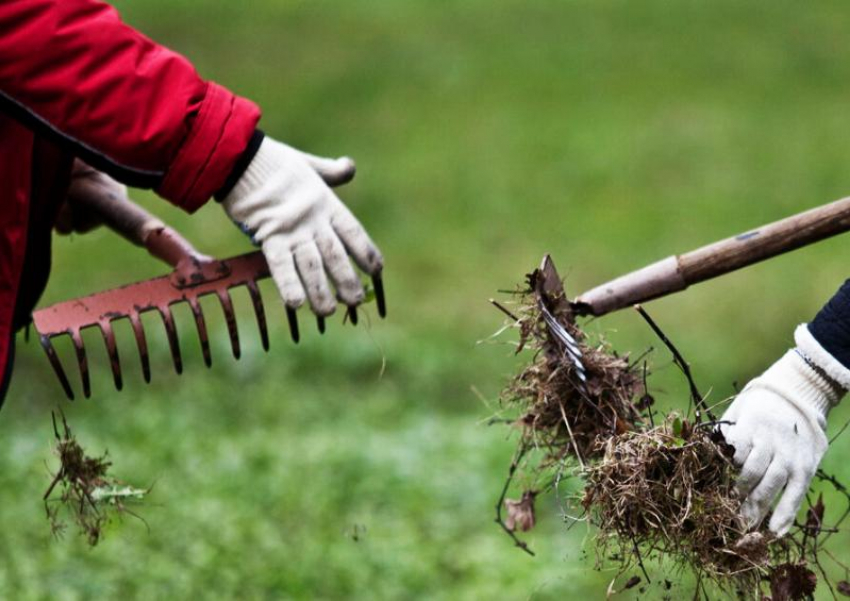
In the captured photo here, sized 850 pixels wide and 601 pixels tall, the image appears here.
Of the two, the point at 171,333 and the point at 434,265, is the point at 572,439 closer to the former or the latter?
the point at 171,333

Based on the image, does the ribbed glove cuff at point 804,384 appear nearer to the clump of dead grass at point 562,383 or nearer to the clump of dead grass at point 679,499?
the clump of dead grass at point 679,499

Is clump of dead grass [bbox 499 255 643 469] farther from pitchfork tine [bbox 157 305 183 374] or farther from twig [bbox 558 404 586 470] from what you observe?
pitchfork tine [bbox 157 305 183 374]

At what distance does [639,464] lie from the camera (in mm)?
3182

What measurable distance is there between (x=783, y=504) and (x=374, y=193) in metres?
8.01

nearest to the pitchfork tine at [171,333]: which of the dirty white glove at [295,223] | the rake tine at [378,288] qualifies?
the dirty white glove at [295,223]

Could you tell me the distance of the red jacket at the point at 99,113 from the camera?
318 centimetres

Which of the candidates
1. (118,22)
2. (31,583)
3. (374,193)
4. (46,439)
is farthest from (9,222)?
(374,193)

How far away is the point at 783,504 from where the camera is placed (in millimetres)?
3244

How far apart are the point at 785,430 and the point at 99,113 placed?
1.80 meters

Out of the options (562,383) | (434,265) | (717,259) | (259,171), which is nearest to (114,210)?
(259,171)

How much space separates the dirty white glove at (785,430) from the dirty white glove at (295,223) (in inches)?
42.5

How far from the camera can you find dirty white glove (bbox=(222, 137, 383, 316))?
3.45 meters

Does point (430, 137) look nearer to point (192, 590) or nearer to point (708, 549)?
point (192, 590)

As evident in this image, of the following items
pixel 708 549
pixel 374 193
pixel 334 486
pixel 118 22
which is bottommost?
pixel 374 193
